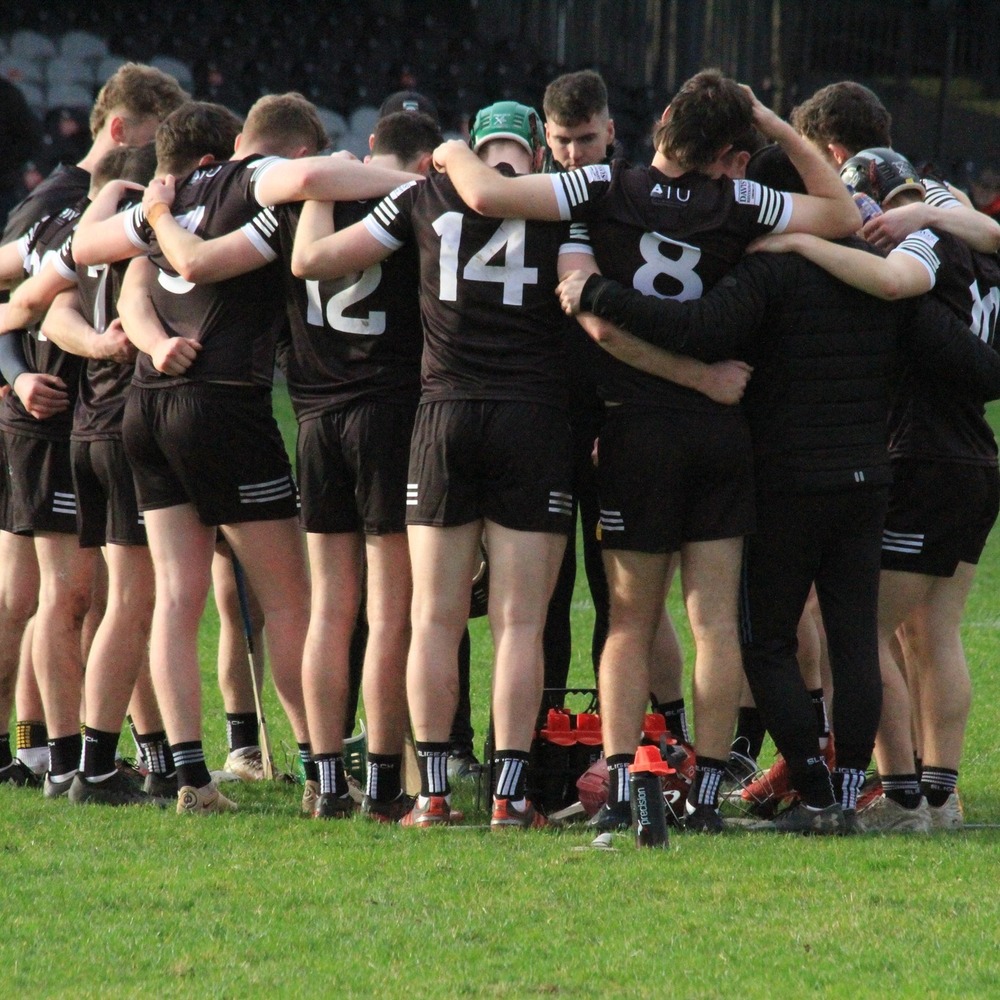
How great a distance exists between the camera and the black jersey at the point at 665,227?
185 inches

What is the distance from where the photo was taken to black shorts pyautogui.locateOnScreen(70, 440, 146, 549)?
5.39 metres

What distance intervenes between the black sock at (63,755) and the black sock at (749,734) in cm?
242

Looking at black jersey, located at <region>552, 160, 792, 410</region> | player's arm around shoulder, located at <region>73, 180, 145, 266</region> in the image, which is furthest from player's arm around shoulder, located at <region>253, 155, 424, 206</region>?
black jersey, located at <region>552, 160, 792, 410</region>

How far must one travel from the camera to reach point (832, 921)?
3764 millimetres

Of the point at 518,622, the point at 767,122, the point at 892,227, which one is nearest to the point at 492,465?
the point at 518,622

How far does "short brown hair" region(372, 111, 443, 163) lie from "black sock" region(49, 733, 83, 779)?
2319 millimetres

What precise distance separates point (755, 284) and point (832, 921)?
6.12 feet

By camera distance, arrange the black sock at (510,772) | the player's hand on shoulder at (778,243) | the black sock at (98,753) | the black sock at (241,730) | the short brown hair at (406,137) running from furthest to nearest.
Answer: the black sock at (241,730)
the black sock at (98,753)
the short brown hair at (406,137)
the black sock at (510,772)
the player's hand on shoulder at (778,243)

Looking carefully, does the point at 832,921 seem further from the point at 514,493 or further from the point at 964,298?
the point at 964,298

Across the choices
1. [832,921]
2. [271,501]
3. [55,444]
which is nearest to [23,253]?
[55,444]

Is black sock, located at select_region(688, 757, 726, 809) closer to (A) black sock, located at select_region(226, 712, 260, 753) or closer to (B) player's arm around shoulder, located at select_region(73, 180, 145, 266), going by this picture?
(A) black sock, located at select_region(226, 712, 260, 753)

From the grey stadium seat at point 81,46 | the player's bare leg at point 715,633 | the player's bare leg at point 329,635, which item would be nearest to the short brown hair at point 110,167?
the player's bare leg at point 329,635

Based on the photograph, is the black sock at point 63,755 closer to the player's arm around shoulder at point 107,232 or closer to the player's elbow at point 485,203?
the player's arm around shoulder at point 107,232

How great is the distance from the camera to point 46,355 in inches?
230
